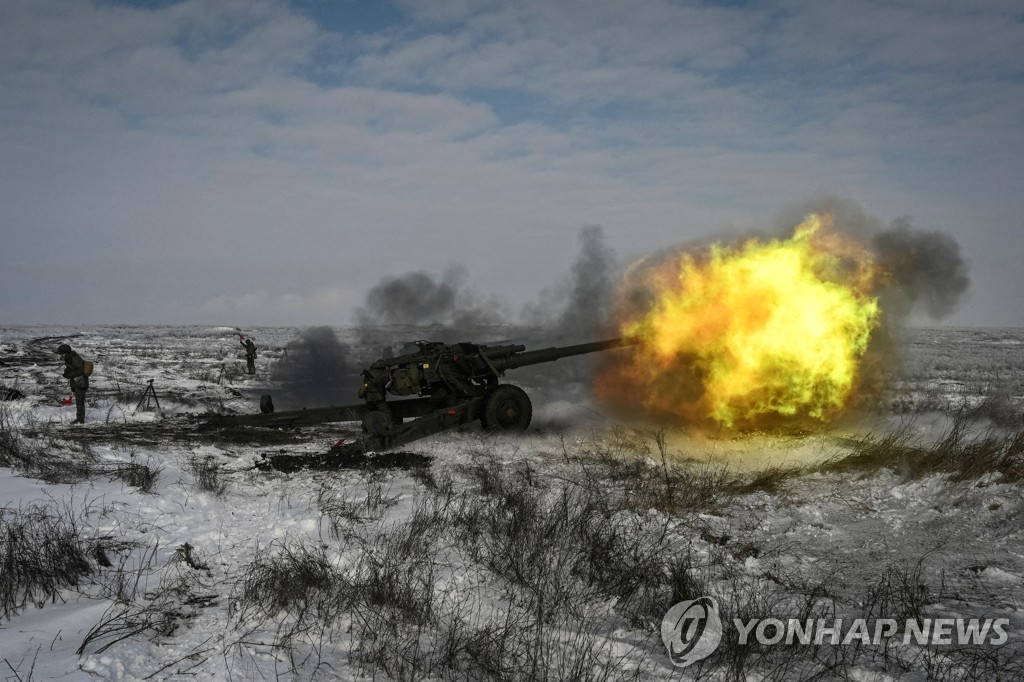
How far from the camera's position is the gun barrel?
515 inches

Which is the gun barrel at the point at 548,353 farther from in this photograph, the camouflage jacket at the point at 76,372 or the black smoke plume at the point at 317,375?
the camouflage jacket at the point at 76,372

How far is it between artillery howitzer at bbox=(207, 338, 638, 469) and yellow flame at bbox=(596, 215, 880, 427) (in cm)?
167

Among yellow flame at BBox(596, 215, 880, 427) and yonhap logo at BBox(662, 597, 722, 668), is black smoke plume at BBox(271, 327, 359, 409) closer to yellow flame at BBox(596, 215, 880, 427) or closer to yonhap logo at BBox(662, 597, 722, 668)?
yellow flame at BBox(596, 215, 880, 427)

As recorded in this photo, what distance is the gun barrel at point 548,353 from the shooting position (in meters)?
13.1

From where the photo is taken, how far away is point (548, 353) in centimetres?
1359

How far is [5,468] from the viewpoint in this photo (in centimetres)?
844

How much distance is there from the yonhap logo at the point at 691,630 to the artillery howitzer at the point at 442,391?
24.0 ft

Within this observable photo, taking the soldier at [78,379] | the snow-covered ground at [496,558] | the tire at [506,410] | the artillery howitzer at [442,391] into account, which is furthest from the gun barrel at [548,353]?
the soldier at [78,379]

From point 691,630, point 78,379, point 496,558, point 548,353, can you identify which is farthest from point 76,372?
point 691,630

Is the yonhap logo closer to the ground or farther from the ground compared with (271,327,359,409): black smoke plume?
closer to the ground

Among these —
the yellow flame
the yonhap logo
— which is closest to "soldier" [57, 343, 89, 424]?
the yellow flame

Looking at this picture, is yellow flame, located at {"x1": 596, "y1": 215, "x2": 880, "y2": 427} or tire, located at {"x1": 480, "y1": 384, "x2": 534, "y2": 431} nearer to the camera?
yellow flame, located at {"x1": 596, "y1": 215, "x2": 880, "y2": 427}

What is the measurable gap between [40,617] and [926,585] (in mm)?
6981

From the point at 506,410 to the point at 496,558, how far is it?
6.84 metres
